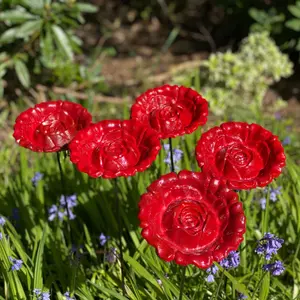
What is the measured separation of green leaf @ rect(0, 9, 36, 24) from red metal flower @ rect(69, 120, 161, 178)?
187 centimetres

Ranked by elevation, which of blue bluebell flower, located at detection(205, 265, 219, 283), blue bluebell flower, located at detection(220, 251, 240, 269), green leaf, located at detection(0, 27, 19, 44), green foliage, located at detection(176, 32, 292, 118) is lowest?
green foliage, located at detection(176, 32, 292, 118)

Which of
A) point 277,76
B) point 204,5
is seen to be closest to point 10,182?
point 277,76

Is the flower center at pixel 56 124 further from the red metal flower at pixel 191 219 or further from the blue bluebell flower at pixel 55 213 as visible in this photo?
the blue bluebell flower at pixel 55 213

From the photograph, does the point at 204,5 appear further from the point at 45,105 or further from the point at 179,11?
the point at 45,105

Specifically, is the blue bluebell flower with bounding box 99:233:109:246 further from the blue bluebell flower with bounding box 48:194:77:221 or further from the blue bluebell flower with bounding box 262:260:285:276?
the blue bluebell flower with bounding box 262:260:285:276

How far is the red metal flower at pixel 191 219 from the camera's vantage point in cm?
142

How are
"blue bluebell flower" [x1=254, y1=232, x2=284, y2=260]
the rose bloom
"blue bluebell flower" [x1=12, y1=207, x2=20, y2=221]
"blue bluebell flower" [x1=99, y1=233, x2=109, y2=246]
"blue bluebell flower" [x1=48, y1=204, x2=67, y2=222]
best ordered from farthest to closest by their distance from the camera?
"blue bluebell flower" [x1=12, y1=207, x2=20, y2=221], "blue bluebell flower" [x1=48, y1=204, x2=67, y2=222], "blue bluebell flower" [x1=99, y1=233, x2=109, y2=246], "blue bluebell flower" [x1=254, y1=232, x2=284, y2=260], the rose bloom

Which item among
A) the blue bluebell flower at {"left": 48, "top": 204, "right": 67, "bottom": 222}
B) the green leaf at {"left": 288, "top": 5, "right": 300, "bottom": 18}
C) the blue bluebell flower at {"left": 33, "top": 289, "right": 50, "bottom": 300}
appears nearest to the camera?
the blue bluebell flower at {"left": 33, "top": 289, "right": 50, "bottom": 300}

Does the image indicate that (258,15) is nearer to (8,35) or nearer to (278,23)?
(278,23)

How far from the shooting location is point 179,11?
17.9 feet

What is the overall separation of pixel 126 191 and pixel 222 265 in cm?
79

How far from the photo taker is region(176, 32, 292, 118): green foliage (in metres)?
3.87

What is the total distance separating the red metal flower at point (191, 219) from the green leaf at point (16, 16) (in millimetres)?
2175

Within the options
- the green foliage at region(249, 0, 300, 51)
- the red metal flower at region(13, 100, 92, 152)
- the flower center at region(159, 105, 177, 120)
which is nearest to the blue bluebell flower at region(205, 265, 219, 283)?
the flower center at region(159, 105, 177, 120)
